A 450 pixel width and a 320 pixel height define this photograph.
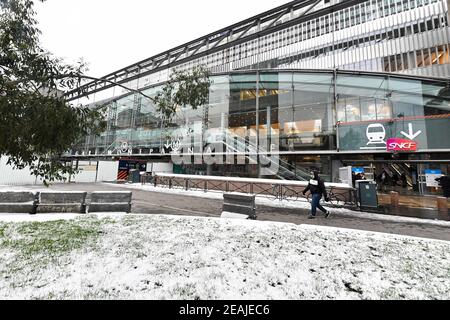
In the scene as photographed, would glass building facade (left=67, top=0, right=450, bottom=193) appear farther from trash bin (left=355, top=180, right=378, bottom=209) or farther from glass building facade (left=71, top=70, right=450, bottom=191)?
trash bin (left=355, top=180, right=378, bottom=209)

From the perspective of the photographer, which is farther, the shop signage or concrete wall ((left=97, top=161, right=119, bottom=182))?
concrete wall ((left=97, top=161, right=119, bottom=182))

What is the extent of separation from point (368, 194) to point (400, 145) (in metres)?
6.69

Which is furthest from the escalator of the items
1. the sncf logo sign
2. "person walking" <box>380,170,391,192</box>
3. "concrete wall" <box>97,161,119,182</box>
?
"concrete wall" <box>97,161,119,182</box>

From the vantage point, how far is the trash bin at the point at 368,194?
1040cm

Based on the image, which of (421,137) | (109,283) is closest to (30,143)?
(109,283)

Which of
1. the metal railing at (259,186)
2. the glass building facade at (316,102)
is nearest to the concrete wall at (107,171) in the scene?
the glass building facade at (316,102)

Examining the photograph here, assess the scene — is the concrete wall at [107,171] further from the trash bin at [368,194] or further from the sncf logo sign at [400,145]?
the sncf logo sign at [400,145]

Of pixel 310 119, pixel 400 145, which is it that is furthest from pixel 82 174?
pixel 400 145

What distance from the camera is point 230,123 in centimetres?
2408

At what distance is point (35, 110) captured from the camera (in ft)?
11.0

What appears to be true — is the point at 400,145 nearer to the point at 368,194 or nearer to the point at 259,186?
the point at 368,194

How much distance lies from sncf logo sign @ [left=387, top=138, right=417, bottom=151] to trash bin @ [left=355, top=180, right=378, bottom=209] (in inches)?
232

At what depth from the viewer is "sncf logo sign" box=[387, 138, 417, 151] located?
45.9 feet

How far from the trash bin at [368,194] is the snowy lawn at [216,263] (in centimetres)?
559
